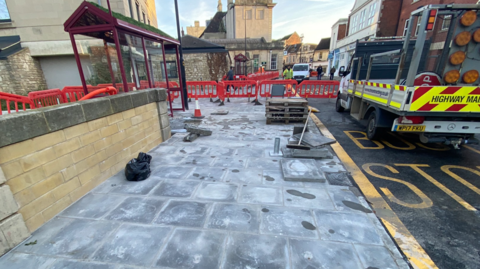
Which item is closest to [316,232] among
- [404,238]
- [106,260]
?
[404,238]

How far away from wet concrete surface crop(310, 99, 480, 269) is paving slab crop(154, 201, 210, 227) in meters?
1.87

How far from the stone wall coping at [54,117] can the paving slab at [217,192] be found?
204 cm

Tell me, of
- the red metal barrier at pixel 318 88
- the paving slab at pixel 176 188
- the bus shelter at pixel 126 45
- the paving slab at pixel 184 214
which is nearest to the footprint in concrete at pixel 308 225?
the paving slab at pixel 184 214

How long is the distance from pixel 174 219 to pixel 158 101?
10.9ft

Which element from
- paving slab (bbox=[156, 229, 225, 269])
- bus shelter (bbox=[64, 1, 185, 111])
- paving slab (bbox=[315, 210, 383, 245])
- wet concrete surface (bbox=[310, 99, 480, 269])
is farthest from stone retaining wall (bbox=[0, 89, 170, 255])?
wet concrete surface (bbox=[310, 99, 480, 269])

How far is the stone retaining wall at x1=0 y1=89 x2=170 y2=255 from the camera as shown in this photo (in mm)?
2064

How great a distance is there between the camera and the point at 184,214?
257cm

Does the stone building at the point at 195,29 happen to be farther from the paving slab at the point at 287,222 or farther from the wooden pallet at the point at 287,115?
the paving slab at the point at 287,222

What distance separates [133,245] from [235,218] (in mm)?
1148

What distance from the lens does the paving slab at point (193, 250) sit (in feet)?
6.21

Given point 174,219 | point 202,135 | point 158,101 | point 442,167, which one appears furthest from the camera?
point 202,135

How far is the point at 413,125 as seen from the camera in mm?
4172

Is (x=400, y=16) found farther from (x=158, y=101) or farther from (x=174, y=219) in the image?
(x=174, y=219)

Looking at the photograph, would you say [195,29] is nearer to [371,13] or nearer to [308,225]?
[371,13]
